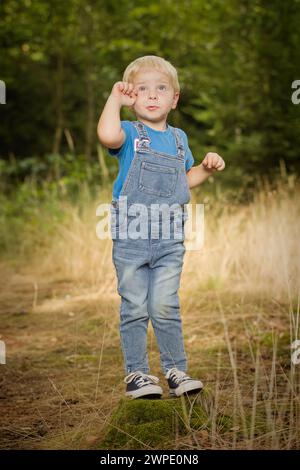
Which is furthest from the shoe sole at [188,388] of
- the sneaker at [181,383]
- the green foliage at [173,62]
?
the green foliage at [173,62]

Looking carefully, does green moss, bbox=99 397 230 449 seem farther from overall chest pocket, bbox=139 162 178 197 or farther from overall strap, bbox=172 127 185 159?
overall strap, bbox=172 127 185 159

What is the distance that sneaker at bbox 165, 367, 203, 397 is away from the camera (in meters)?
2.36

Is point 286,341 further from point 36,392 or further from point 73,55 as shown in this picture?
point 73,55

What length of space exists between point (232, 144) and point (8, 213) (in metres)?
3.31

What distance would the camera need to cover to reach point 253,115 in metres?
8.64

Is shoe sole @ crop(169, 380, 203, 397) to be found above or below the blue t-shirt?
below

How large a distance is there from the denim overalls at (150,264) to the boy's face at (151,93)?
7cm

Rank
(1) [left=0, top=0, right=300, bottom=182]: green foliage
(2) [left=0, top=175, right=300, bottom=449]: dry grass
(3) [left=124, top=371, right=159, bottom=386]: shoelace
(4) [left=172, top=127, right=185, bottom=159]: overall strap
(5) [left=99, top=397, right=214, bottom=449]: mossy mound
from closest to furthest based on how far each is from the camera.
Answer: (5) [left=99, top=397, right=214, bottom=449]: mossy mound
(2) [left=0, top=175, right=300, bottom=449]: dry grass
(3) [left=124, top=371, right=159, bottom=386]: shoelace
(4) [left=172, top=127, right=185, bottom=159]: overall strap
(1) [left=0, top=0, right=300, bottom=182]: green foliage

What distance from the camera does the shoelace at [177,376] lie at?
2.41m

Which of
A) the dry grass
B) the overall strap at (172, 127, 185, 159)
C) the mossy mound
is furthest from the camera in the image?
the overall strap at (172, 127, 185, 159)

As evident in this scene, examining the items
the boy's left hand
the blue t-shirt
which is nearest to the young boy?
the blue t-shirt

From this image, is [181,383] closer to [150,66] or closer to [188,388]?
[188,388]

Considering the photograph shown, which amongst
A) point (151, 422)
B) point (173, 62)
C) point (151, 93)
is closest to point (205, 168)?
point (151, 93)

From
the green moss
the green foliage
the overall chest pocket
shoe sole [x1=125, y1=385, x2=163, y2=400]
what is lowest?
the green moss
